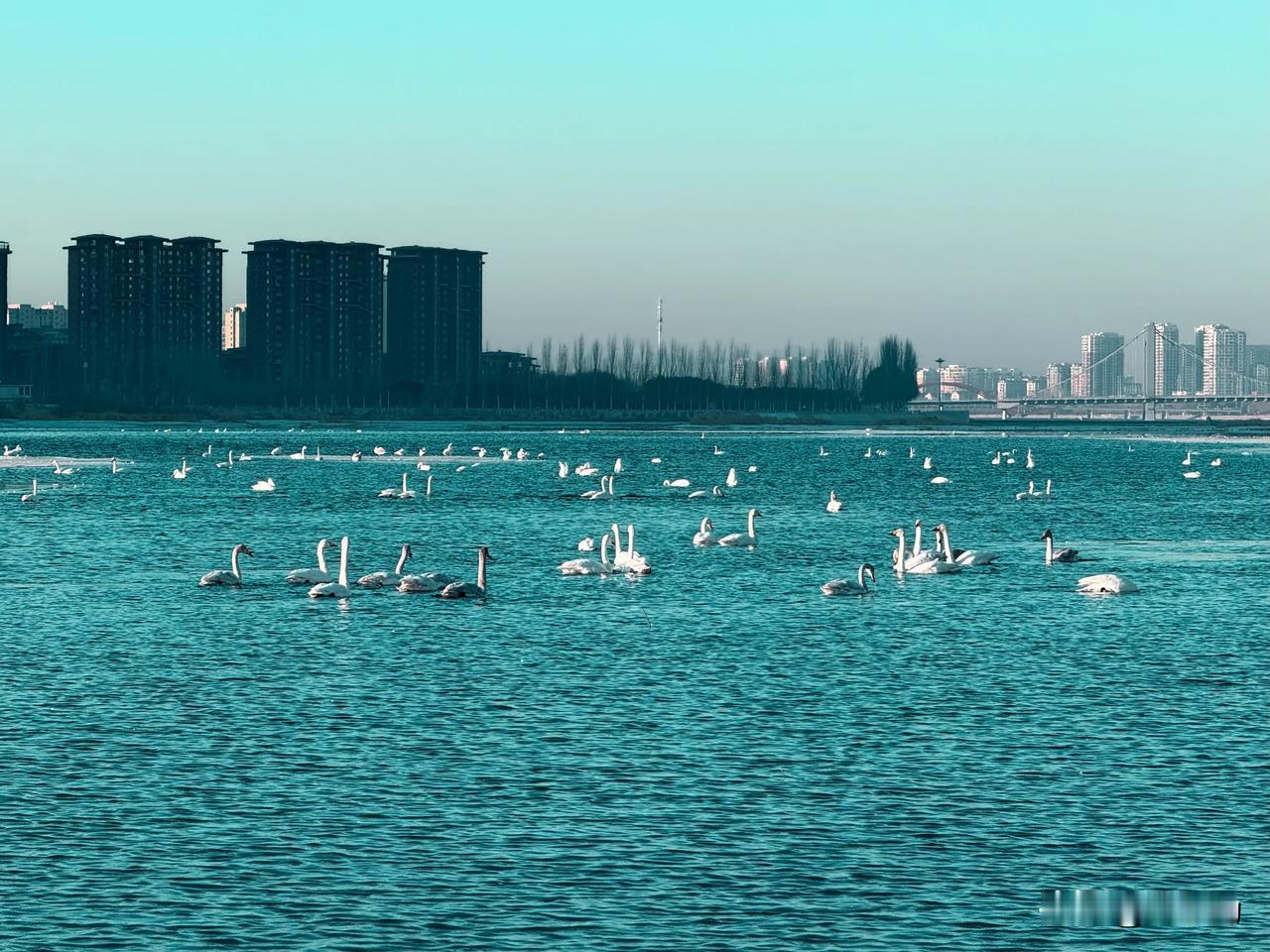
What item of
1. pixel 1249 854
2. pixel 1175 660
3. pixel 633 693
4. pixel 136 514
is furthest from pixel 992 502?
pixel 1249 854

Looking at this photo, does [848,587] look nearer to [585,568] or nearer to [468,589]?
[585,568]

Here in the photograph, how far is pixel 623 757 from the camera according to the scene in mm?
23500

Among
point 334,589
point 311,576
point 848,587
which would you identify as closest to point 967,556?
point 848,587

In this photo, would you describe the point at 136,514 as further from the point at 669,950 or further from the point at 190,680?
the point at 669,950

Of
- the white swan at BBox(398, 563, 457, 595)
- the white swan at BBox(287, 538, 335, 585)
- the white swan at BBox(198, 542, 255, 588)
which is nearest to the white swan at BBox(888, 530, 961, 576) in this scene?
the white swan at BBox(398, 563, 457, 595)

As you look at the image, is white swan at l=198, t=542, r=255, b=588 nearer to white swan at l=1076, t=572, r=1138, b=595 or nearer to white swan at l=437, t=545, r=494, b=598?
white swan at l=437, t=545, r=494, b=598

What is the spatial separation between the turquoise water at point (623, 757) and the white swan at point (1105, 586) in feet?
1.65

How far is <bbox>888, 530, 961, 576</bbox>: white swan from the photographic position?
48.1m

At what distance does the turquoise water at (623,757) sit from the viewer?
56.1 ft

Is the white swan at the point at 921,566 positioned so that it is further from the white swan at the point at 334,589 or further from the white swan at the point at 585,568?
the white swan at the point at 334,589

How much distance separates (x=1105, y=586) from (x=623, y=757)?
75.2 feet

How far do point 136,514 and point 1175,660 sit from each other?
50.3m

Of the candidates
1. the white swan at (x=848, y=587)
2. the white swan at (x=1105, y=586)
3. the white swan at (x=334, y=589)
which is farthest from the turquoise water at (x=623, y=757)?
the white swan at (x=334, y=589)

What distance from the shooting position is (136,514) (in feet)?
242
